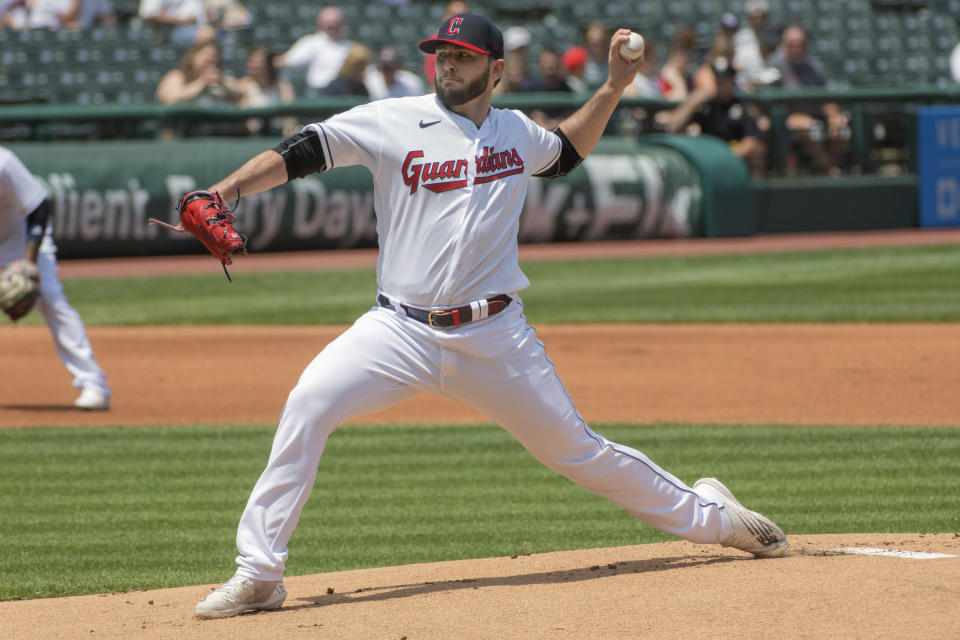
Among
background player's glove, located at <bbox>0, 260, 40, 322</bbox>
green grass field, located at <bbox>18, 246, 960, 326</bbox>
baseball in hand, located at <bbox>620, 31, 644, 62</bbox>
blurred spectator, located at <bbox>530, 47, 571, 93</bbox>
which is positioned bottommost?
green grass field, located at <bbox>18, 246, 960, 326</bbox>

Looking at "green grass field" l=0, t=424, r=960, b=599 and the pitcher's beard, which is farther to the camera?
"green grass field" l=0, t=424, r=960, b=599

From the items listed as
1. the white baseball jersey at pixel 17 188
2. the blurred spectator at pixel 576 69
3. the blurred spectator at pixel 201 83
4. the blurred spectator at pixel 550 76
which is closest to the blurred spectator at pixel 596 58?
the blurred spectator at pixel 576 69

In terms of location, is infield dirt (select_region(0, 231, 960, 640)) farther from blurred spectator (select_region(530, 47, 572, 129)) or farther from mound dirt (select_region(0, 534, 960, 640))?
blurred spectator (select_region(530, 47, 572, 129))

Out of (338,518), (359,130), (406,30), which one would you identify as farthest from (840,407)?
(406,30)

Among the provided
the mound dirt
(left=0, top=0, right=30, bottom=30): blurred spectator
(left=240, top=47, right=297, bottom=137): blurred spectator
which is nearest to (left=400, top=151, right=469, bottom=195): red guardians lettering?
the mound dirt

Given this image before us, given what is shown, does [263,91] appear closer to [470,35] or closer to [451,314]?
[470,35]

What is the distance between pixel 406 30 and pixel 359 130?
621 inches

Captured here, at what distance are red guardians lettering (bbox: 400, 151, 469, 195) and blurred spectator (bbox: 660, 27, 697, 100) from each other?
14.3 m

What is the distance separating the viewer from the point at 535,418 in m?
4.48

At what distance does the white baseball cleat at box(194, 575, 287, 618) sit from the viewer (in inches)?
167

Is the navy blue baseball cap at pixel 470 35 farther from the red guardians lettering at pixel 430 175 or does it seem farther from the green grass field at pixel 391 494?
the green grass field at pixel 391 494

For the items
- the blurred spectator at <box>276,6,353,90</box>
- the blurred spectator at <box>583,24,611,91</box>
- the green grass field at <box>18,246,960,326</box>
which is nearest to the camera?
the green grass field at <box>18,246,960,326</box>

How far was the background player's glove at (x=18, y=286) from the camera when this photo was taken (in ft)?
26.4

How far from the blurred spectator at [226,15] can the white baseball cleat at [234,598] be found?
48.7 ft
